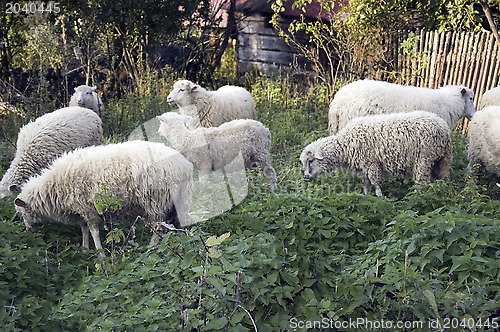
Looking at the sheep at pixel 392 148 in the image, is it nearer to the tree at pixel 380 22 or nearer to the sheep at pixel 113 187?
the sheep at pixel 113 187

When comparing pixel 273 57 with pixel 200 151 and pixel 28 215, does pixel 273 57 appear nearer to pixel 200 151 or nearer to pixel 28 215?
pixel 200 151

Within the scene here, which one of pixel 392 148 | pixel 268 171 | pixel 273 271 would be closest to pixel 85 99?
pixel 268 171

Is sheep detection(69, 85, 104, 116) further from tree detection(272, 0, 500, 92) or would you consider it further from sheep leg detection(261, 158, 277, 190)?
tree detection(272, 0, 500, 92)

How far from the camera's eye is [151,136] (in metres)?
8.75

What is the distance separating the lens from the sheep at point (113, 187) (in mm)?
4566

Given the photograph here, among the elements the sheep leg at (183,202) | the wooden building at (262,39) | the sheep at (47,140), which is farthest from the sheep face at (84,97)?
the wooden building at (262,39)

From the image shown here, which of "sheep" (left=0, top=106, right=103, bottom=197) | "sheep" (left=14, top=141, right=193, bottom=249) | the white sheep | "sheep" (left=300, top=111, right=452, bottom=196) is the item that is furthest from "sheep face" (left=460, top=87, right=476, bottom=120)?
"sheep" (left=0, top=106, right=103, bottom=197)

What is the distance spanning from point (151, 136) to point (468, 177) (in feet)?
16.2

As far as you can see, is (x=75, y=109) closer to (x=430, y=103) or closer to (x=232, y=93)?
(x=232, y=93)

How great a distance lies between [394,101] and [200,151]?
2692mm

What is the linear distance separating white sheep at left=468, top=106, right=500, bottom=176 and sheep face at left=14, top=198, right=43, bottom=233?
447cm

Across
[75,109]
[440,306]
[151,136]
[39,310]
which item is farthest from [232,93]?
[440,306]

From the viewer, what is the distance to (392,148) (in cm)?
575

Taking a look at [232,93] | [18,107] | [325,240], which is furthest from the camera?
[18,107]
